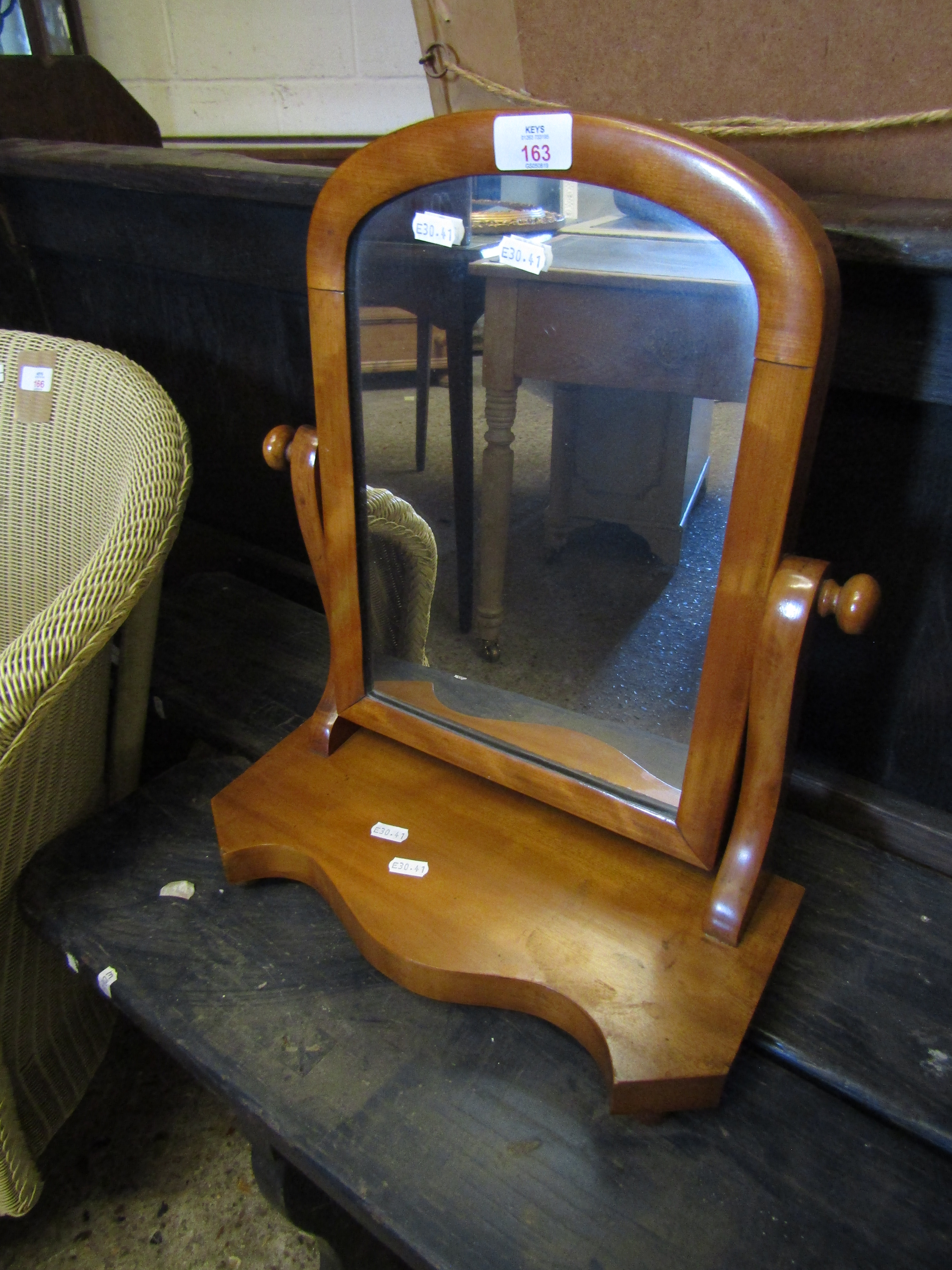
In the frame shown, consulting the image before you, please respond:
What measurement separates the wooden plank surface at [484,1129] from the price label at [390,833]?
0.28 feet

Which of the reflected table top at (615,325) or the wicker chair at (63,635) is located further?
the wicker chair at (63,635)

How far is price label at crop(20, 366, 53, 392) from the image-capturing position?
0.96 metres

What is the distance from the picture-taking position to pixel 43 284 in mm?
1358

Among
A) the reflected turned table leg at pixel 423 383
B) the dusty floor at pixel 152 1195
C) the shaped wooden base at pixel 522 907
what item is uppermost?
the reflected turned table leg at pixel 423 383

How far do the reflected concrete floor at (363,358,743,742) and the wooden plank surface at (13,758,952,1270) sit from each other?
26 cm

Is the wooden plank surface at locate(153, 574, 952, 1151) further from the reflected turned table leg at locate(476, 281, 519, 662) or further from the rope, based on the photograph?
the rope

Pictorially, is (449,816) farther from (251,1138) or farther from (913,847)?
(913,847)

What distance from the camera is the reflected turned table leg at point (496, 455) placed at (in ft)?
1.99

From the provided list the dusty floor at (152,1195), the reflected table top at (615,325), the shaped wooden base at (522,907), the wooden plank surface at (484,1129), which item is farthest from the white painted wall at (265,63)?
the dusty floor at (152,1195)

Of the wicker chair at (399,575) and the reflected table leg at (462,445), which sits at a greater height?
the reflected table leg at (462,445)

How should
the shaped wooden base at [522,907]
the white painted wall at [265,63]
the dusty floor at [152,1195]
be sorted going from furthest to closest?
the white painted wall at [265,63]
the dusty floor at [152,1195]
the shaped wooden base at [522,907]

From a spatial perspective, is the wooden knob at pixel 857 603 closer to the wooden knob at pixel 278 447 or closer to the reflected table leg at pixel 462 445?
the reflected table leg at pixel 462 445

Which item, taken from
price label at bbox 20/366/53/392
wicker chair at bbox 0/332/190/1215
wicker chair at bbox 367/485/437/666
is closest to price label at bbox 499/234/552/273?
wicker chair at bbox 367/485/437/666

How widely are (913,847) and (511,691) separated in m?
0.41
